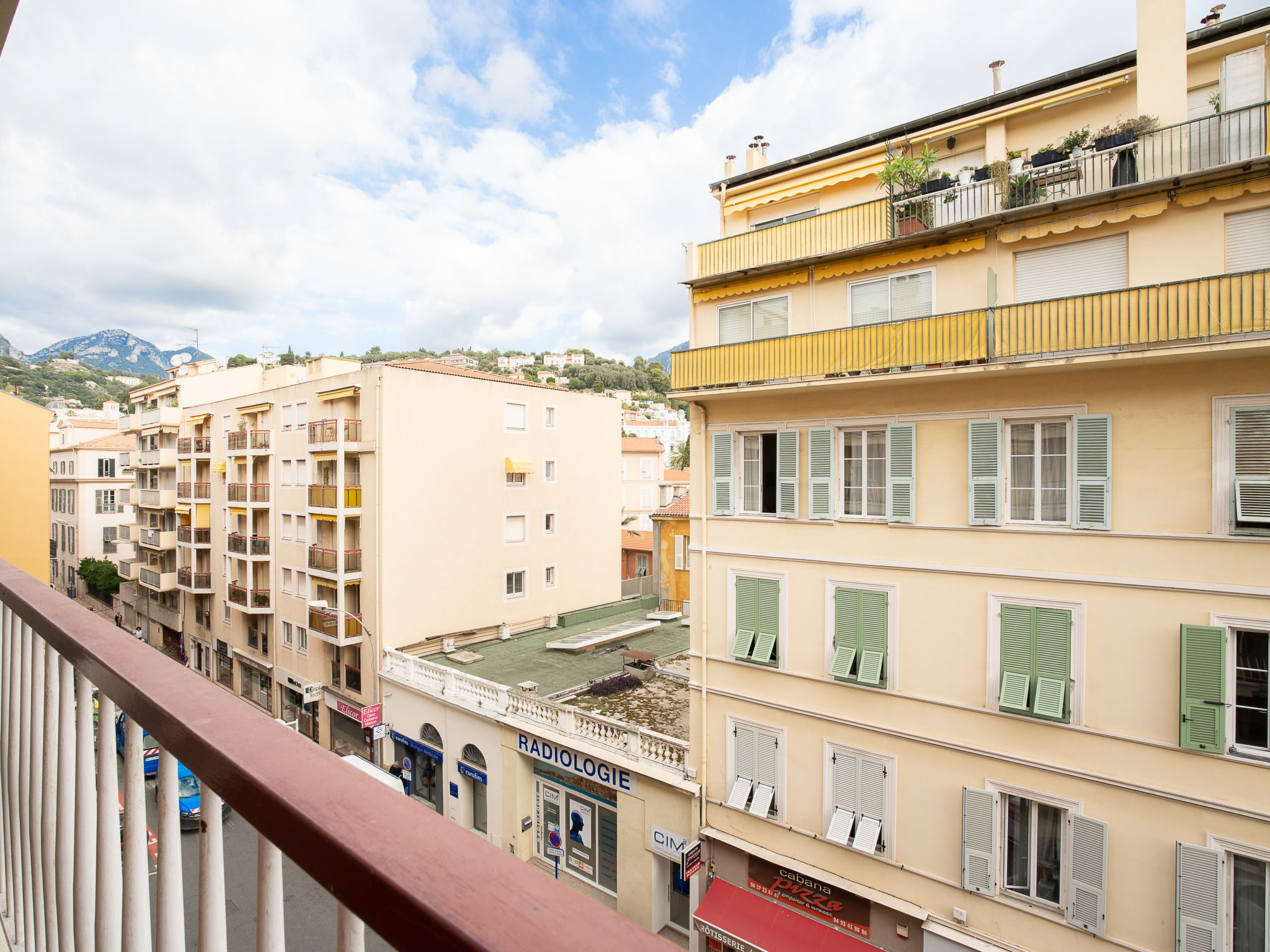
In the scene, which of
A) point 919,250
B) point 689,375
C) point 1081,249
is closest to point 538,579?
Answer: point 689,375

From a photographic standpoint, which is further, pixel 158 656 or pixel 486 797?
pixel 486 797

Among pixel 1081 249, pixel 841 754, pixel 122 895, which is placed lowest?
pixel 841 754

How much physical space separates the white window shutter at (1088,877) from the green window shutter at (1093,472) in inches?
163

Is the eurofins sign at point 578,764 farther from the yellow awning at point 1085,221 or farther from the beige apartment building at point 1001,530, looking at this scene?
the yellow awning at point 1085,221

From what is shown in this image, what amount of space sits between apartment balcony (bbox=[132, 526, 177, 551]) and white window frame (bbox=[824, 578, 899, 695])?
37.0 metres

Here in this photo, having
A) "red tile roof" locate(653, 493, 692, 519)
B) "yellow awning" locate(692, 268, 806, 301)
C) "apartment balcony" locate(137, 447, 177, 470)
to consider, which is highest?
"yellow awning" locate(692, 268, 806, 301)

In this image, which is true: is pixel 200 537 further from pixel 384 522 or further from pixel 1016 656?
pixel 1016 656

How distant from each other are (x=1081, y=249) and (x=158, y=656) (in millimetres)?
11946

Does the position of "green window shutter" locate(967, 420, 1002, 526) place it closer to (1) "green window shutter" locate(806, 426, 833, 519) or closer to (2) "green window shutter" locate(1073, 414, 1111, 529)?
(2) "green window shutter" locate(1073, 414, 1111, 529)

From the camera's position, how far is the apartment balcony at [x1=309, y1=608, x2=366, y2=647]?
23.0m

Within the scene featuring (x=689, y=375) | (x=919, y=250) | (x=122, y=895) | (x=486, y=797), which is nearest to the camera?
(x=122, y=895)

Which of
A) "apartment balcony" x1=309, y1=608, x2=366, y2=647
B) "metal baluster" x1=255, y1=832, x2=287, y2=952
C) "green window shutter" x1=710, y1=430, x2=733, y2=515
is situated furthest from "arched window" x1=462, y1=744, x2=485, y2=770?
"metal baluster" x1=255, y1=832, x2=287, y2=952

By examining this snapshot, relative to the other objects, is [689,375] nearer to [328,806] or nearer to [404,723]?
[328,806]

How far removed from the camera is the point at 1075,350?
9.13 meters
